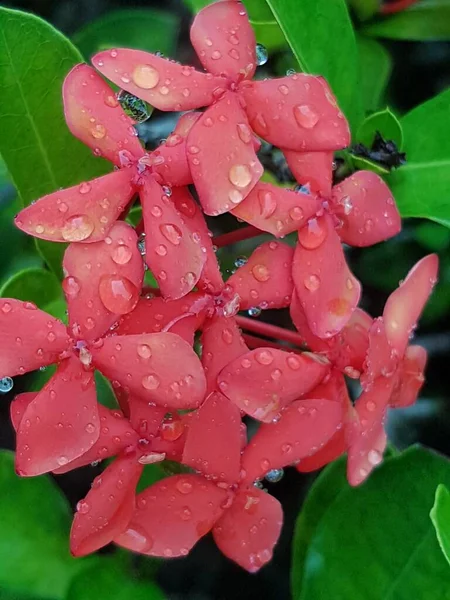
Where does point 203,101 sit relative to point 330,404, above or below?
above

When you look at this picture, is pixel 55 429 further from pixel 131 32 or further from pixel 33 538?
pixel 131 32

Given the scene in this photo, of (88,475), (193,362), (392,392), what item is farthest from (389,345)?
(88,475)

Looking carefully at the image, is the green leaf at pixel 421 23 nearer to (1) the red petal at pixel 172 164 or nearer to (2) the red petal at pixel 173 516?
(1) the red petal at pixel 172 164

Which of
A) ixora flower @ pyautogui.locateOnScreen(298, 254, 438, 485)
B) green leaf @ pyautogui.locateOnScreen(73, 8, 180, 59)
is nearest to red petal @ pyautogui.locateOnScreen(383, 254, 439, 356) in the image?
ixora flower @ pyautogui.locateOnScreen(298, 254, 438, 485)

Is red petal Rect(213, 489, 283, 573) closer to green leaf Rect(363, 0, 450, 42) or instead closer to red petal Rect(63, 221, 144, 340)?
red petal Rect(63, 221, 144, 340)

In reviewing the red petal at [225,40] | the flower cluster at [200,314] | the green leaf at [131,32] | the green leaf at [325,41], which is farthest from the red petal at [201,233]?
the green leaf at [131,32]

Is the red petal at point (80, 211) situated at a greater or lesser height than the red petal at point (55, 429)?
greater

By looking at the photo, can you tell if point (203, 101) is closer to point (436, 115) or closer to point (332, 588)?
point (436, 115)
